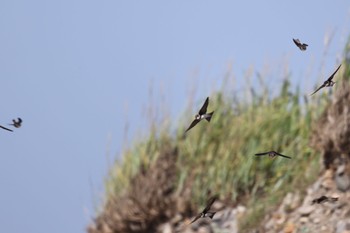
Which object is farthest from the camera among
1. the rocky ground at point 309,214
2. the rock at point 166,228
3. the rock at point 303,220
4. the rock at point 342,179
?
the rock at point 166,228

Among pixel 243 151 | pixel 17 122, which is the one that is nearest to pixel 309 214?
pixel 243 151

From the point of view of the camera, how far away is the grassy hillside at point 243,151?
28.7 feet

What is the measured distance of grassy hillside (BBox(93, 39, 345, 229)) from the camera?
28.7 ft

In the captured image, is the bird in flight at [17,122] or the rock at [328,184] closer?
the bird in flight at [17,122]

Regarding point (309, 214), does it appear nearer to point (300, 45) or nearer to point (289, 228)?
point (289, 228)

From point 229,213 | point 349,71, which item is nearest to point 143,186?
point 229,213

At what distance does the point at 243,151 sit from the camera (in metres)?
9.46

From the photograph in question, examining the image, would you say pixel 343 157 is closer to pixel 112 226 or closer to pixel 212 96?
pixel 212 96

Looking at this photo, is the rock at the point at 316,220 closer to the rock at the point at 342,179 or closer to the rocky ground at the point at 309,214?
the rocky ground at the point at 309,214

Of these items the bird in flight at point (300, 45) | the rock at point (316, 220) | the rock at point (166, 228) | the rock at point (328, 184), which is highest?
the rock at point (166, 228)

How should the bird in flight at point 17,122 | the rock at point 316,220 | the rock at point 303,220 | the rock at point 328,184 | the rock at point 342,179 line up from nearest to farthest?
the bird in flight at point 17,122 < the rock at point 316,220 < the rock at point 303,220 < the rock at point 342,179 < the rock at point 328,184

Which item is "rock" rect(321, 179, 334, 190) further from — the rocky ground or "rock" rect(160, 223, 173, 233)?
"rock" rect(160, 223, 173, 233)

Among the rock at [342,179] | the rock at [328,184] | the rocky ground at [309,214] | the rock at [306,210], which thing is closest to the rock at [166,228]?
the rocky ground at [309,214]

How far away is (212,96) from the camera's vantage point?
10.2 metres
